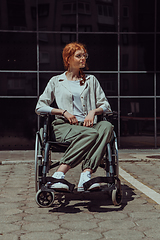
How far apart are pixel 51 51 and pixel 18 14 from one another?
5.33 feet

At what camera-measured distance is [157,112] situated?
1181 cm

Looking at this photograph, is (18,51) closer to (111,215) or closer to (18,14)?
(18,14)

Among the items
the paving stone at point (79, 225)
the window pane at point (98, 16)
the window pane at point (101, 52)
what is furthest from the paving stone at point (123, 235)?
the window pane at point (98, 16)

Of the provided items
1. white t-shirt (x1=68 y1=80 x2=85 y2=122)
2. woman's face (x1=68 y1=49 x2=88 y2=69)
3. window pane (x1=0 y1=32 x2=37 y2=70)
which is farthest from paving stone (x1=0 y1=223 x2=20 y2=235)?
window pane (x1=0 y1=32 x2=37 y2=70)

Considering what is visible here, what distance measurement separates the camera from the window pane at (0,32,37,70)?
11.6 m

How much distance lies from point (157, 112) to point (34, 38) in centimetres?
463

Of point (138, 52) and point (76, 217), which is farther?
point (138, 52)

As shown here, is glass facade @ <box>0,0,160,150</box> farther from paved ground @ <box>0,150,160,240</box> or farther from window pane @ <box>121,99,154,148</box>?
paved ground @ <box>0,150,160,240</box>

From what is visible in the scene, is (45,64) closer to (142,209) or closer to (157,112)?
(157,112)

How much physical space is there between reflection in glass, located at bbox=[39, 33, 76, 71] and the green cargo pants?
794cm

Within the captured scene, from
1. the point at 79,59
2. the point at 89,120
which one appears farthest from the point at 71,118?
the point at 79,59

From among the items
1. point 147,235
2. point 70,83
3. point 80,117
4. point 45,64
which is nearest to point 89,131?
point 80,117

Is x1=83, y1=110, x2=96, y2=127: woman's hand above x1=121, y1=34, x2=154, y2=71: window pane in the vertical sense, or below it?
below

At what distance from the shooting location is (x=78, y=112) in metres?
4.30
